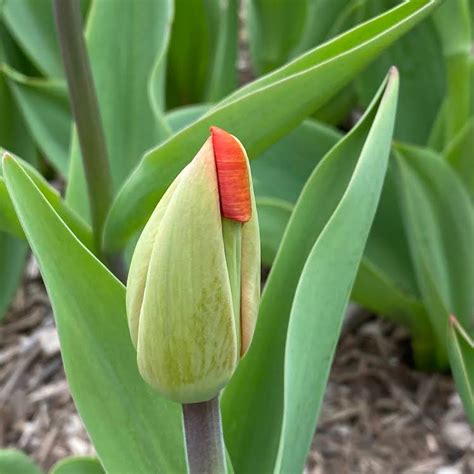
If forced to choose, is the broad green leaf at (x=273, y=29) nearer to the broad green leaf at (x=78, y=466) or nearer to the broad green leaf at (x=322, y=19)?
the broad green leaf at (x=322, y=19)

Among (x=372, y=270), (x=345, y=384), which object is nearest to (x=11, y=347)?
(x=345, y=384)

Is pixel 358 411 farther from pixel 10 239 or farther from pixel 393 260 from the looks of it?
pixel 10 239

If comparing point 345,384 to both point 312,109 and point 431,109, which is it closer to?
point 431,109

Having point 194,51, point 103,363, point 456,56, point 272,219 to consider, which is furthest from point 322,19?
point 103,363

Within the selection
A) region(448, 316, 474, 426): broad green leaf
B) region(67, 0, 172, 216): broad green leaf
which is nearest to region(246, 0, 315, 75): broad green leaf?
region(67, 0, 172, 216): broad green leaf

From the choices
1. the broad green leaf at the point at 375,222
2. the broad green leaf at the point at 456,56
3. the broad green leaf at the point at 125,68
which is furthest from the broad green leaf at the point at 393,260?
the broad green leaf at the point at 125,68

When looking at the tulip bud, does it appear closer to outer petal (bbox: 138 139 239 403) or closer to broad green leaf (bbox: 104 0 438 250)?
outer petal (bbox: 138 139 239 403)
